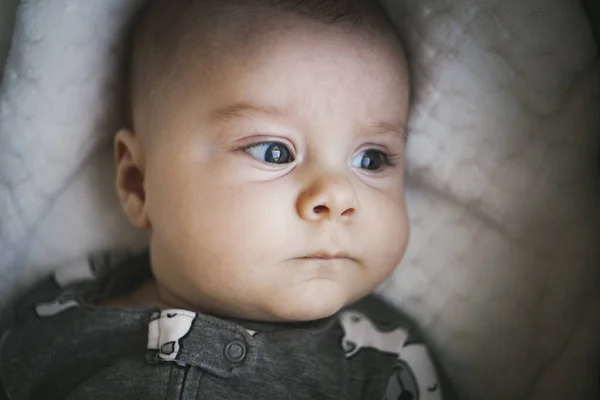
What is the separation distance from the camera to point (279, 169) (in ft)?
2.95

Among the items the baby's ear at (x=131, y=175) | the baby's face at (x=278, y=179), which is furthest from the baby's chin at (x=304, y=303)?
the baby's ear at (x=131, y=175)

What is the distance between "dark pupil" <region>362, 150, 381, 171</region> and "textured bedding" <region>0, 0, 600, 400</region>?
10 cm

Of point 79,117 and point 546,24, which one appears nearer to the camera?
point 546,24

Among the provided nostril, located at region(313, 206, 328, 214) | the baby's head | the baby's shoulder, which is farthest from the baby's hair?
the baby's shoulder

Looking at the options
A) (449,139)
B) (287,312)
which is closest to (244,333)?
(287,312)

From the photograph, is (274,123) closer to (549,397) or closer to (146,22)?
(146,22)

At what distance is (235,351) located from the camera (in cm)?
90

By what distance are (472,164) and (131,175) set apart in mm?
497

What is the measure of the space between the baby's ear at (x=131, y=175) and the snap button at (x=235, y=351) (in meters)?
0.23

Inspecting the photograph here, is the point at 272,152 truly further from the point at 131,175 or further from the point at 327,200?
the point at 131,175

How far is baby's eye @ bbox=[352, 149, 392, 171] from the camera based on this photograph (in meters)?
0.98

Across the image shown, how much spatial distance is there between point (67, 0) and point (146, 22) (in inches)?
4.4

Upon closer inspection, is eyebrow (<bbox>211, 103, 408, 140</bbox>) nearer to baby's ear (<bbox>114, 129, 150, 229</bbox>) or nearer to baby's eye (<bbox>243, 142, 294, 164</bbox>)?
baby's eye (<bbox>243, 142, 294, 164</bbox>)

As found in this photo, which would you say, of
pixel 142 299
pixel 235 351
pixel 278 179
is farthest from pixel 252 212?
pixel 142 299
